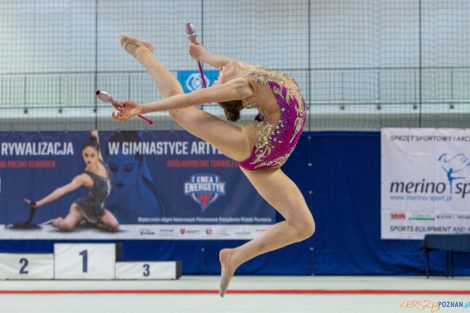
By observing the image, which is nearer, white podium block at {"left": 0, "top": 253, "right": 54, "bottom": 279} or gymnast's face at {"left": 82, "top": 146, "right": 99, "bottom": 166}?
white podium block at {"left": 0, "top": 253, "right": 54, "bottom": 279}

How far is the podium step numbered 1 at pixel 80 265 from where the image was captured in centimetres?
816

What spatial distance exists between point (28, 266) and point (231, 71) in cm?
569

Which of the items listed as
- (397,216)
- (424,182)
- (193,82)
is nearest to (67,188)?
(193,82)

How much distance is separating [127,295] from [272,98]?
3567 millimetres

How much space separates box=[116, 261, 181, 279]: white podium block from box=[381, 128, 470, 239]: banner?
290 cm

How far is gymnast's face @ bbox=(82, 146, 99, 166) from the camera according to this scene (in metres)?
8.88

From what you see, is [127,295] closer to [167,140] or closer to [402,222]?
[167,140]

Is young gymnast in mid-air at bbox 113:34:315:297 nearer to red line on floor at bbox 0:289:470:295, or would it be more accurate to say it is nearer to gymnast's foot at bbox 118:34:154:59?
gymnast's foot at bbox 118:34:154:59

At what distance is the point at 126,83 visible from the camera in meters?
10.0

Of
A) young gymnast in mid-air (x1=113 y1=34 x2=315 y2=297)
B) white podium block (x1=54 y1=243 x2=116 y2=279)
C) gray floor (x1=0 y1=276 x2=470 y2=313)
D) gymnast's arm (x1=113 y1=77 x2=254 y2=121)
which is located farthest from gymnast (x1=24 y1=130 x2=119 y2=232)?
gymnast's arm (x1=113 y1=77 x2=254 y2=121)

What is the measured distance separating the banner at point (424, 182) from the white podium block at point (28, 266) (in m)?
4.48
